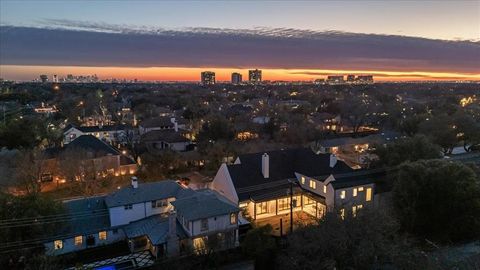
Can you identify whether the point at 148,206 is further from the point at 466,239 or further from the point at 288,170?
the point at 466,239

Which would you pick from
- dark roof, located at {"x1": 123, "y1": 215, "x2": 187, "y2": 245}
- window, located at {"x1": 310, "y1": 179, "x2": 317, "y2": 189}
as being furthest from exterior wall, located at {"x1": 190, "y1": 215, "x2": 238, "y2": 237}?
window, located at {"x1": 310, "y1": 179, "x2": 317, "y2": 189}

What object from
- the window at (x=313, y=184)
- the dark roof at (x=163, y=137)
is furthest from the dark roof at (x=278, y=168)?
the dark roof at (x=163, y=137)

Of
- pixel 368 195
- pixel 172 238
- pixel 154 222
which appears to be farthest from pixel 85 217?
pixel 368 195

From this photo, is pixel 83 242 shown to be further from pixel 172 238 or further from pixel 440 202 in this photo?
pixel 440 202

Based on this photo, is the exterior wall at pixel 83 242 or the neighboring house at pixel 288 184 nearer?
the exterior wall at pixel 83 242

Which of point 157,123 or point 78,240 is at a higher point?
point 157,123

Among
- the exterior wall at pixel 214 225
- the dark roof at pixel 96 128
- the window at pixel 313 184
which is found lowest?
the exterior wall at pixel 214 225

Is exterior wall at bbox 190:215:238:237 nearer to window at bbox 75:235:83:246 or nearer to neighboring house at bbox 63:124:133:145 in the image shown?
window at bbox 75:235:83:246

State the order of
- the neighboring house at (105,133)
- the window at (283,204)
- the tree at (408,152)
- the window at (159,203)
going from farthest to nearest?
the neighboring house at (105,133) < the tree at (408,152) < the window at (283,204) < the window at (159,203)

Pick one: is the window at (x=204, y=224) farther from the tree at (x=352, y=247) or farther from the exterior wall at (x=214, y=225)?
the tree at (x=352, y=247)
